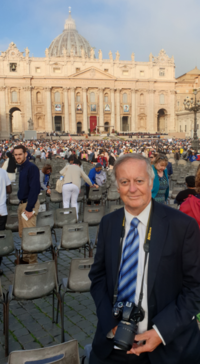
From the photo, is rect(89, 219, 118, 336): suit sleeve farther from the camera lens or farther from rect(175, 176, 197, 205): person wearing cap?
rect(175, 176, 197, 205): person wearing cap

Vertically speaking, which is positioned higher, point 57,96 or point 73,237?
point 57,96

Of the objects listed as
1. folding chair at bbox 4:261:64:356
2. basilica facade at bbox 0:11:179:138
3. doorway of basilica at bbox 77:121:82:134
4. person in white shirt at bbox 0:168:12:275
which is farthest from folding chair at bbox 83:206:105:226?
doorway of basilica at bbox 77:121:82:134

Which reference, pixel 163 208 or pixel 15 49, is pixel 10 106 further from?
pixel 163 208

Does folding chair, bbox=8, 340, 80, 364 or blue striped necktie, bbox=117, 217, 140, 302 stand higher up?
blue striped necktie, bbox=117, 217, 140, 302

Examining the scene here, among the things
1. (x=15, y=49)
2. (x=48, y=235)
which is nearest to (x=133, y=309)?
(x=48, y=235)

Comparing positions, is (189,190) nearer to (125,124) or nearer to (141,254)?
(141,254)

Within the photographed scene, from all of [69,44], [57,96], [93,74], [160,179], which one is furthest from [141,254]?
[69,44]

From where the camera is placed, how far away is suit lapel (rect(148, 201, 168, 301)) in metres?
1.94

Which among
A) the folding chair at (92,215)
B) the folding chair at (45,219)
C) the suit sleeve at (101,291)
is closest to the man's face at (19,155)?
the folding chair at (45,219)

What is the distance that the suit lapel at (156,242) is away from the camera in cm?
194

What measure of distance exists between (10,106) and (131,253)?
6871cm

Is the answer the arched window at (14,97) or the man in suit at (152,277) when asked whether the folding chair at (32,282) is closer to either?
the man in suit at (152,277)

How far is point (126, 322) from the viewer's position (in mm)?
1858

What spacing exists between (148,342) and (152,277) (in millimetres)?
387
